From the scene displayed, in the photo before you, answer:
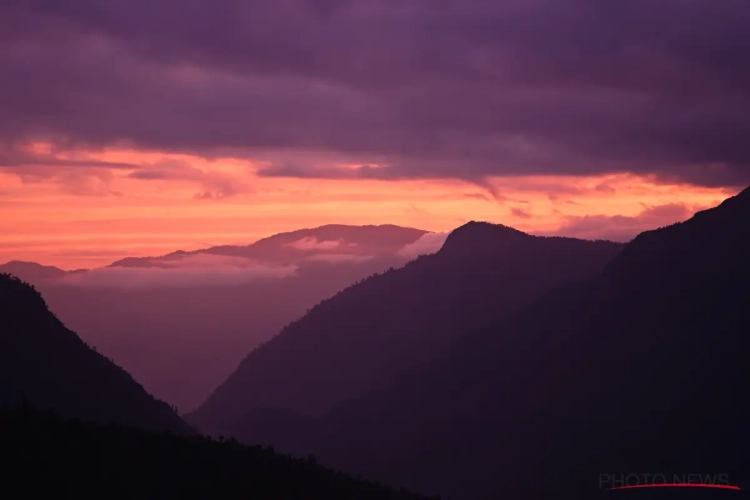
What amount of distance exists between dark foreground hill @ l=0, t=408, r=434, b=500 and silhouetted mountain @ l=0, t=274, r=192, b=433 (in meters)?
61.3

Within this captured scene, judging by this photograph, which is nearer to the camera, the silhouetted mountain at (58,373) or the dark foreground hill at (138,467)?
the dark foreground hill at (138,467)

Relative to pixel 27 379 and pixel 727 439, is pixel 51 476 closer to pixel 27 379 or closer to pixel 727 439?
pixel 27 379

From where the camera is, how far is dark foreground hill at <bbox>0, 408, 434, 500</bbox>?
6588 centimetres

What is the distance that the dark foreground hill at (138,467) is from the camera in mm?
65875

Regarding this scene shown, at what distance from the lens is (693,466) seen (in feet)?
527

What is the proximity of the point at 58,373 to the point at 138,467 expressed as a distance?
273 feet

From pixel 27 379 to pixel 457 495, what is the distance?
274ft

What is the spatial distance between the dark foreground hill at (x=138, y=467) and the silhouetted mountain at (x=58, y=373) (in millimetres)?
61301

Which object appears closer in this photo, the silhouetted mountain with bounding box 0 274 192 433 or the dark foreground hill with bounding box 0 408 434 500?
the dark foreground hill with bounding box 0 408 434 500

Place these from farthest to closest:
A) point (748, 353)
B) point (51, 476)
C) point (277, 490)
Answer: point (748, 353), point (277, 490), point (51, 476)

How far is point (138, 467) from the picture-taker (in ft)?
243

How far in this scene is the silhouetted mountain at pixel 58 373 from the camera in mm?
144000

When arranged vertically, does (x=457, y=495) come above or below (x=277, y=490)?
below

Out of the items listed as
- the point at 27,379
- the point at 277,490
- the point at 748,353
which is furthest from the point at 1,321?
the point at 748,353
